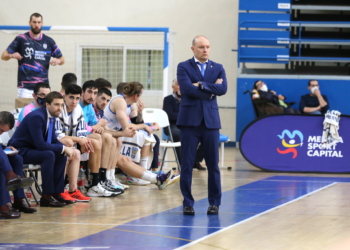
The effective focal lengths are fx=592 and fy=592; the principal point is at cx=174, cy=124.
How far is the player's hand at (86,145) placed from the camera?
6.50 metres

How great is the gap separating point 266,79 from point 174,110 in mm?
5135

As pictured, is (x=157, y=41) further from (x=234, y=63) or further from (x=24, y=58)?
(x=24, y=58)

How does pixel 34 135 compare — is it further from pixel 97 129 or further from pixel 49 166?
pixel 97 129

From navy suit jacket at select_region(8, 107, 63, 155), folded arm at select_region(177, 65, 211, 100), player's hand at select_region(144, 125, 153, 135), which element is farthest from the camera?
player's hand at select_region(144, 125, 153, 135)

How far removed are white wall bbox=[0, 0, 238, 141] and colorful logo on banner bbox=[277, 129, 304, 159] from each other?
609cm

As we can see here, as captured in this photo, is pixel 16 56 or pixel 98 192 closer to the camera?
pixel 98 192

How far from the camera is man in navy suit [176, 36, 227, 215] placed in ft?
18.5

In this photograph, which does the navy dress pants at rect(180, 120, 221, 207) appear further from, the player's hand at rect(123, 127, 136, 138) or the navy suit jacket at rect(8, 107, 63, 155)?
the player's hand at rect(123, 127, 136, 138)

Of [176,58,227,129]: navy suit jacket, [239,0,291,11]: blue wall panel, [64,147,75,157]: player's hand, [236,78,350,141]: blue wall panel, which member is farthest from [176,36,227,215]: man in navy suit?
[239,0,291,11]: blue wall panel

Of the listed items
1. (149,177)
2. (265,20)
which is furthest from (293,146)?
(265,20)

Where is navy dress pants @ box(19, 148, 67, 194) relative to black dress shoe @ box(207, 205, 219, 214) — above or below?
above

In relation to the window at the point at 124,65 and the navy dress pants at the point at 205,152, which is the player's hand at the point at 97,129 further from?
the window at the point at 124,65

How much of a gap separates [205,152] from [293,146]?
4.13 meters

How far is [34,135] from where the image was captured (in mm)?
5910
